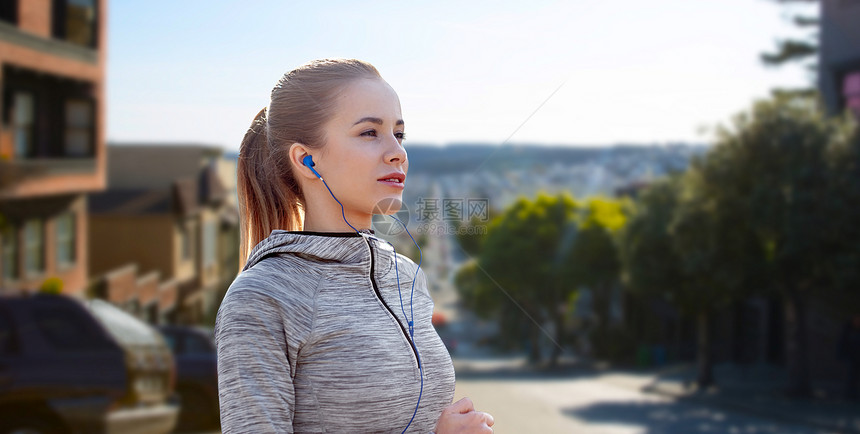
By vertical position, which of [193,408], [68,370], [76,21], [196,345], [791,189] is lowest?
[193,408]

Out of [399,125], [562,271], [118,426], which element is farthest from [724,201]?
[399,125]

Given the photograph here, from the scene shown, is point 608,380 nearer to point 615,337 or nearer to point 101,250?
point 615,337

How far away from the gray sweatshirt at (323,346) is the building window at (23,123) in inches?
553

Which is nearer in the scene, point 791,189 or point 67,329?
point 67,329

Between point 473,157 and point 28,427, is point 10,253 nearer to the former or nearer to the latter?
point 28,427

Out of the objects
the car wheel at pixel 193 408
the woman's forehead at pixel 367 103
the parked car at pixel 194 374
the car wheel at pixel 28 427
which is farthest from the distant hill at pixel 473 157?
the car wheel at pixel 193 408

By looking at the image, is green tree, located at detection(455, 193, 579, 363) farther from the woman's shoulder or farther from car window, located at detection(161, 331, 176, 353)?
car window, located at detection(161, 331, 176, 353)

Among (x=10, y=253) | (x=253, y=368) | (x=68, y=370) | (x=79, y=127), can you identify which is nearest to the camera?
(x=253, y=368)

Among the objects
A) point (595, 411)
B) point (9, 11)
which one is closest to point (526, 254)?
point (595, 411)

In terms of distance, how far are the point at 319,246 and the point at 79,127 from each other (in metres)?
15.4

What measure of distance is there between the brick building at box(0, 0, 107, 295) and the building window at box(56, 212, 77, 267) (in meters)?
0.02

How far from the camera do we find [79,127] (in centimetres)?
1524

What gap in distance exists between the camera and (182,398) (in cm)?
835

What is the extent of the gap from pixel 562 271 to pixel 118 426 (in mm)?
3568
